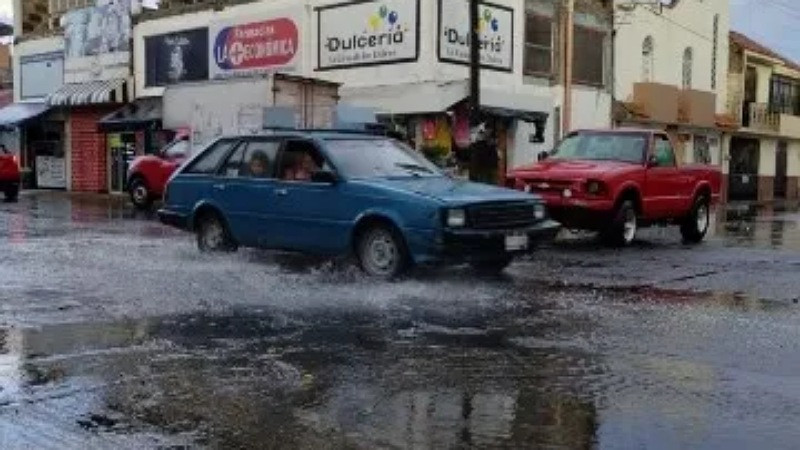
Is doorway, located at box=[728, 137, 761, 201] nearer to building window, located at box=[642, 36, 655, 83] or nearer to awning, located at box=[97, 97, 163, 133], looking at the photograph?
building window, located at box=[642, 36, 655, 83]

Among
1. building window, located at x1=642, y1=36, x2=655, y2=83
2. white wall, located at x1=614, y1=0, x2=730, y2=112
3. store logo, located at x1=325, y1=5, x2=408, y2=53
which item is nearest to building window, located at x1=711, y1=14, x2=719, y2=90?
white wall, located at x1=614, y1=0, x2=730, y2=112

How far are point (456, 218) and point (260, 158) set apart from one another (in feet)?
9.78

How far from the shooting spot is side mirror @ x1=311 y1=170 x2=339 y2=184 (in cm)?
1075

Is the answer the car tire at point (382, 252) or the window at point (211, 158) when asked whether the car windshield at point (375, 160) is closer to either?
the car tire at point (382, 252)

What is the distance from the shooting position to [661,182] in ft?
50.0

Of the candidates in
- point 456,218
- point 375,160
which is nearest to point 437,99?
point 375,160

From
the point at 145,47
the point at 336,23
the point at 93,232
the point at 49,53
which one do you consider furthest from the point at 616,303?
the point at 49,53

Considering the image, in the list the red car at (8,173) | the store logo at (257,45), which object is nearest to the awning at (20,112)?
the store logo at (257,45)

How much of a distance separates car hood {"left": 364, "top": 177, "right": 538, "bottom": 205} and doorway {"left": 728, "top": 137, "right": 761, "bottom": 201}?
3248cm

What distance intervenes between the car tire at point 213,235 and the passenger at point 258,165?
2.70ft

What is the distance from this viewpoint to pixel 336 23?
84.9 ft

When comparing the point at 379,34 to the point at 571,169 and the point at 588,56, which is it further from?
the point at 571,169

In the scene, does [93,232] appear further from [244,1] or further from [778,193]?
[778,193]

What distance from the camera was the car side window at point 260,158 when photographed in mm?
11617
